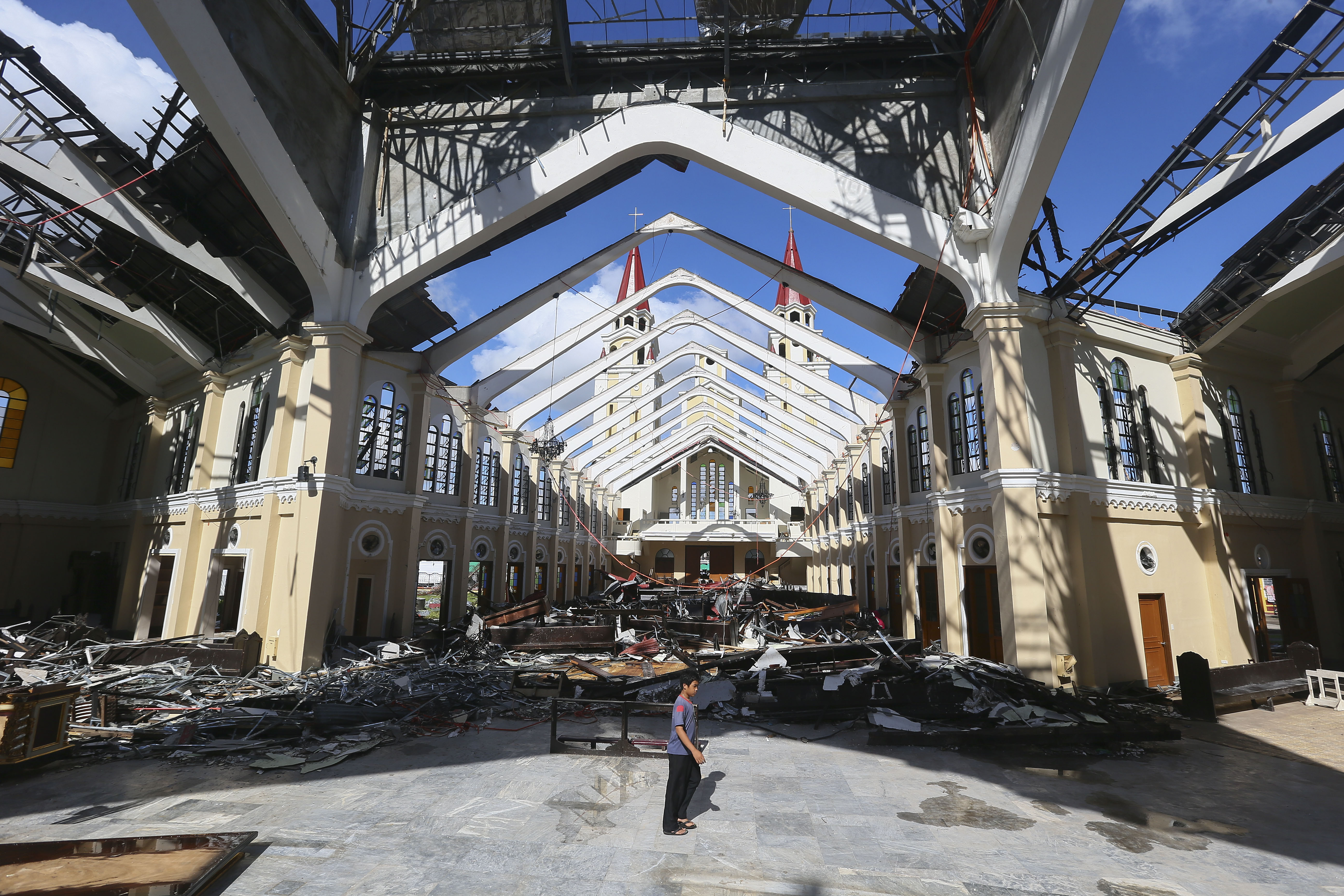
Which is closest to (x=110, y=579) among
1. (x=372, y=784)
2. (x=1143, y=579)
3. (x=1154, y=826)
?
(x=372, y=784)

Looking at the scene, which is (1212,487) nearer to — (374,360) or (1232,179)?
(1232,179)

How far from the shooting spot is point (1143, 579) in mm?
12430

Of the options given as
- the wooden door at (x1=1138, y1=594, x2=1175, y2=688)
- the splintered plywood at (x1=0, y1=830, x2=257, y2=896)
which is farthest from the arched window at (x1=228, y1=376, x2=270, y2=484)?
the wooden door at (x1=1138, y1=594, x2=1175, y2=688)

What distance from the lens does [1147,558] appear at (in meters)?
12.6

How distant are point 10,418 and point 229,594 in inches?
387

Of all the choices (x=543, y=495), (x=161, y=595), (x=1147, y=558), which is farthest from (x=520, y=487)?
(x=1147, y=558)

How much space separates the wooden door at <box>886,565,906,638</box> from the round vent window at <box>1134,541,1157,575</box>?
252 inches

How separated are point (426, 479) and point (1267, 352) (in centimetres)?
2136

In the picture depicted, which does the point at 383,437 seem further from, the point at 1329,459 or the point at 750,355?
the point at 1329,459

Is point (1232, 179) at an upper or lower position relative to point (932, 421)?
upper

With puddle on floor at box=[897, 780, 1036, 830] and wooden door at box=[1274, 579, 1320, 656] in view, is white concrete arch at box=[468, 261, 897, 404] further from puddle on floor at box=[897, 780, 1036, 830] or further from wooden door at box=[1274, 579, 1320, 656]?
puddle on floor at box=[897, 780, 1036, 830]

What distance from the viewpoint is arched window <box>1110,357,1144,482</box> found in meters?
12.9

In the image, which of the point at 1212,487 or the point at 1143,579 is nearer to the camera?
the point at 1143,579

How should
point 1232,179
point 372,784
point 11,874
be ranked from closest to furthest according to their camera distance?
point 11,874
point 372,784
point 1232,179
